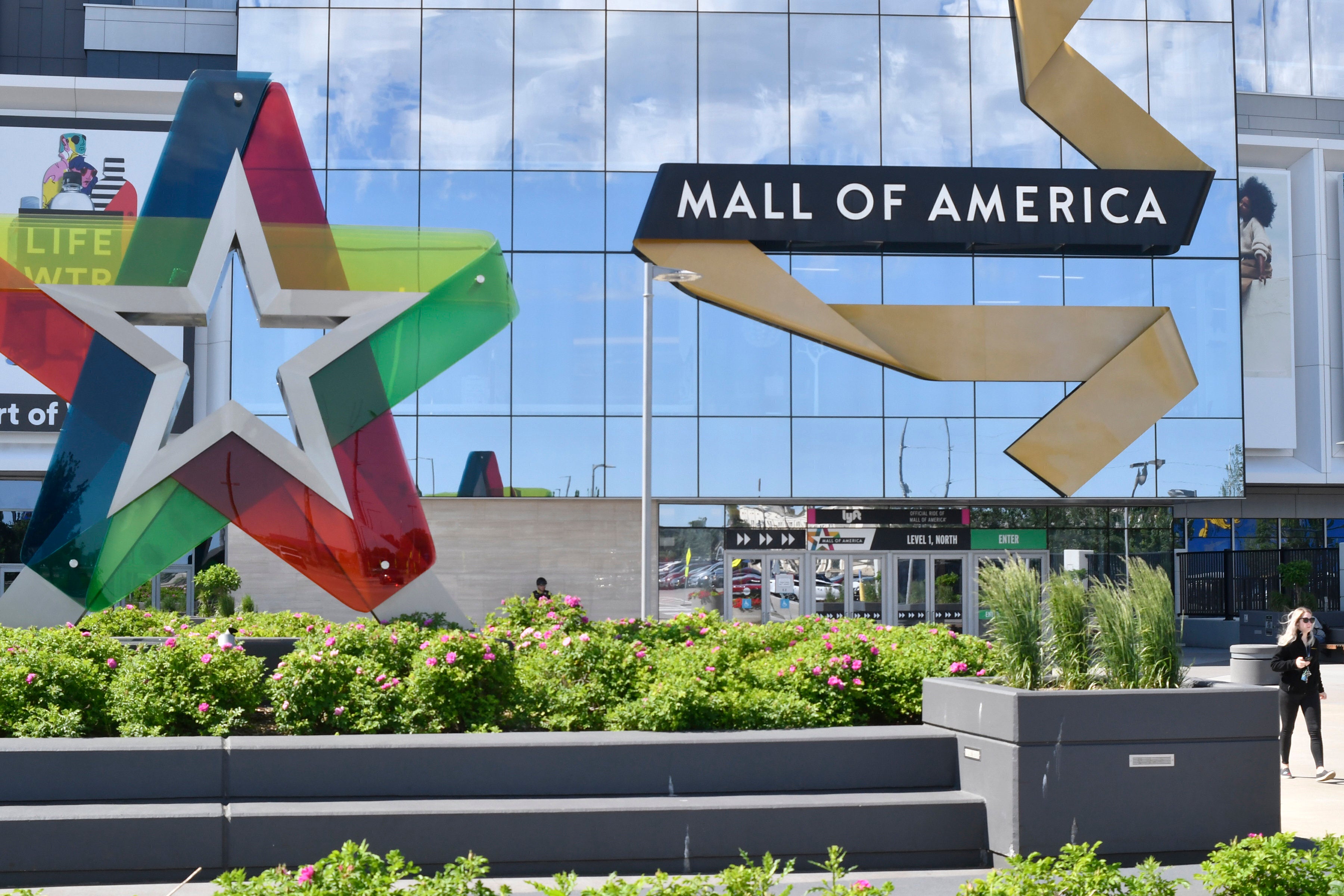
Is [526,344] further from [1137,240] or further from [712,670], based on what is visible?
[712,670]

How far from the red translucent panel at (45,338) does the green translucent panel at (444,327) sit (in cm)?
384

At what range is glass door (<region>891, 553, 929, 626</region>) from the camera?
88.8 ft

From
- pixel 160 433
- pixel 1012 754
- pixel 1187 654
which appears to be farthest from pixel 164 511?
Answer: pixel 1187 654

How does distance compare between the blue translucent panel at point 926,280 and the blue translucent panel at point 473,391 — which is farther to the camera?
the blue translucent panel at point 926,280

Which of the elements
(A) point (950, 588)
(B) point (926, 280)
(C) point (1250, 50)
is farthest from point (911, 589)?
(C) point (1250, 50)

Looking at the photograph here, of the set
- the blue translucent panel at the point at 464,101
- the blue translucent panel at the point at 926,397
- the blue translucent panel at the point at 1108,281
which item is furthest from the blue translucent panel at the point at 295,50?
the blue translucent panel at the point at 1108,281

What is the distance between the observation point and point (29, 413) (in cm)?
2666

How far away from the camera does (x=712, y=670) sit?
8.55m

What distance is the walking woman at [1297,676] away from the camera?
39.4 ft

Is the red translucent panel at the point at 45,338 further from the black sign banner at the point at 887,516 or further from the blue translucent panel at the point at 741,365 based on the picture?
the black sign banner at the point at 887,516

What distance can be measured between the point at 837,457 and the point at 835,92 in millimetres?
7818

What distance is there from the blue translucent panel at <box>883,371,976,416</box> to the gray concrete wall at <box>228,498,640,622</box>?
590 cm

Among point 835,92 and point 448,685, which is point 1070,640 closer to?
point 448,685

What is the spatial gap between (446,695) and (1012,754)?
12.0ft
